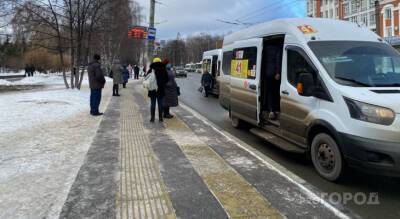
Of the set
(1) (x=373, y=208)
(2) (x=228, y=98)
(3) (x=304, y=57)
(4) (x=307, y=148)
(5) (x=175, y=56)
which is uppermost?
(5) (x=175, y=56)

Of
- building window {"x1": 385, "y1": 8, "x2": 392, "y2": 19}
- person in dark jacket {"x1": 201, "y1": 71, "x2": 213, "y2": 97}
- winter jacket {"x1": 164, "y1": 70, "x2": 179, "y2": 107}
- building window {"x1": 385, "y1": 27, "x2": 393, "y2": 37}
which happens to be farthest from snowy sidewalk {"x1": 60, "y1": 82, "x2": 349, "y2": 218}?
building window {"x1": 385, "y1": 8, "x2": 392, "y2": 19}

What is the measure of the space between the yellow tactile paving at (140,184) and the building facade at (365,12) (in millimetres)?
58993

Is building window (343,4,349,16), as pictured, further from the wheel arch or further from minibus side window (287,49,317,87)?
the wheel arch

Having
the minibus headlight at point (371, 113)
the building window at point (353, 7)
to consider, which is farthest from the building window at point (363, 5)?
the minibus headlight at point (371, 113)

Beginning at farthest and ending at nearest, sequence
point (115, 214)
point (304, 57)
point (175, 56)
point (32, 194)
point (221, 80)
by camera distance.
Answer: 1. point (175, 56)
2. point (221, 80)
3. point (304, 57)
4. point (32, 194)
5. point (115, 214)

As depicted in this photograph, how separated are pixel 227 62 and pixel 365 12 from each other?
77206 mm

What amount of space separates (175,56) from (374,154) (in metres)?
135

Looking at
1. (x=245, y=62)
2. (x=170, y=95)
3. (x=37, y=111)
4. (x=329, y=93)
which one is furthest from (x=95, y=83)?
(x=329, y=93)

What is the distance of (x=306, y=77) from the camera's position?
6.17m

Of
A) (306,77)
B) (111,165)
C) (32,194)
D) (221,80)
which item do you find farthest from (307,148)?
(221,80)

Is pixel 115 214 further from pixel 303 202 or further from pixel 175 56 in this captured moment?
pixel 175 56

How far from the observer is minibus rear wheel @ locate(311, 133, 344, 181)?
223 inches

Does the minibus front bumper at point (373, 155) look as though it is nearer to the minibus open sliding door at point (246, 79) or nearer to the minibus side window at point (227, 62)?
the minibus open sliding door at point (246, 79)

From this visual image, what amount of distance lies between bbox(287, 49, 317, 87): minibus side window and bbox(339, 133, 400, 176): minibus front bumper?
1563 millimetres
